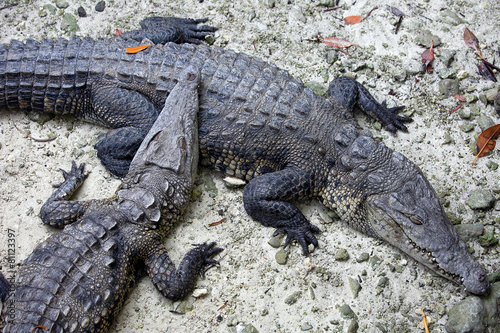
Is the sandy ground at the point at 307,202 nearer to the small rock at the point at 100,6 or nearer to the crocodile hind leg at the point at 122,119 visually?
the small rock at the point at 100,6

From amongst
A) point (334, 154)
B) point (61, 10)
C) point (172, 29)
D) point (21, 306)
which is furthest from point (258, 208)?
point (61, 10)

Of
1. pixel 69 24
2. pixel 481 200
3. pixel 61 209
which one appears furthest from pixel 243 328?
pixel 69 24

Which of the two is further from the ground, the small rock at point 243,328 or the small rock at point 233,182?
the small rock at point 233,182

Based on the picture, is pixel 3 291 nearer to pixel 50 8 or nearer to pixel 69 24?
pixel 69 24

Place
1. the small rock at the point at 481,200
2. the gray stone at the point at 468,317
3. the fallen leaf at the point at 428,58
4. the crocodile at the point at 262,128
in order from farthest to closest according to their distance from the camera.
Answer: the fallen leaf at the point at 428,58
the small rock at the point at 481,200
the crocodile at the point at 262,128
the gray stone at the point at 468,317

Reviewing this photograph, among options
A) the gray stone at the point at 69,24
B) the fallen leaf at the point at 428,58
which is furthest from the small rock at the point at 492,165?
the gray stone at the point at 69,24

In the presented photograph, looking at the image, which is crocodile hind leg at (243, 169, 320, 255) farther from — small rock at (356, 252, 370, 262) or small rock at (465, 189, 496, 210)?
small rock at (465, 189, 496, 210)

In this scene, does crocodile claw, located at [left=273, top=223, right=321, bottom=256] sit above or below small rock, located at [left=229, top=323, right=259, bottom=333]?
above

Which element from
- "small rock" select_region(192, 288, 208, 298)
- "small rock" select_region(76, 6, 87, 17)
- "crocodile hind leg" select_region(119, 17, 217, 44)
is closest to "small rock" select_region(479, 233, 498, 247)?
"small rock" select_region(192, 288, 208, 298)
